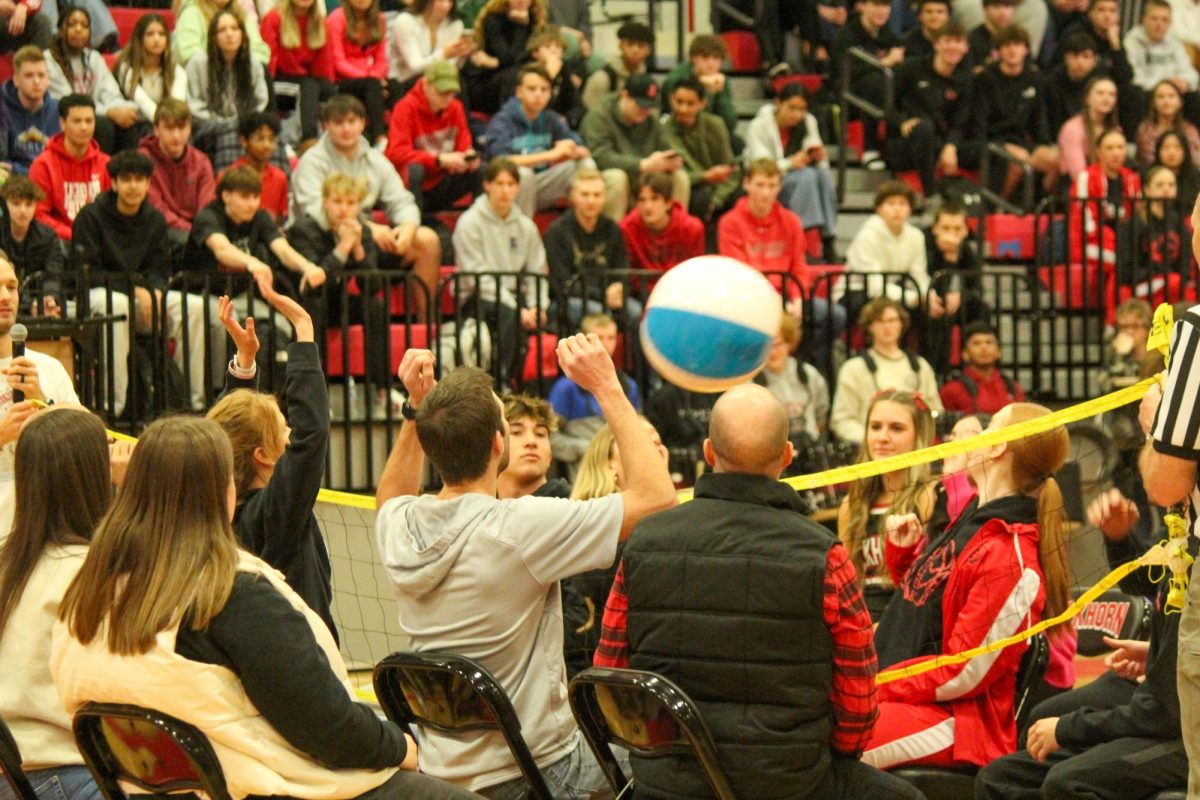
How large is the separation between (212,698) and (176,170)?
6405 millimetres

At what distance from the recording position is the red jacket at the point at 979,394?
9484 millimetres

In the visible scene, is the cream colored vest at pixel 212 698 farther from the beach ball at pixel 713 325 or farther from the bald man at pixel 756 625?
the beach ball at pixel 713 325

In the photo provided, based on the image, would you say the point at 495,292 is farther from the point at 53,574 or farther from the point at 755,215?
the point at 53,574

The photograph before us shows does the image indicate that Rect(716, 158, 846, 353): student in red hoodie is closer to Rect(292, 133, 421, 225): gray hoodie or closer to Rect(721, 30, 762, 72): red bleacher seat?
Rect(292, 133, 421, 225): gray hoodie

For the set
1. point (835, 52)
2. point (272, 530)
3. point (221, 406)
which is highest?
point (835, 52)

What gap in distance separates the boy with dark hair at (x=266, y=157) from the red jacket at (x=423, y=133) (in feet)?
3.60

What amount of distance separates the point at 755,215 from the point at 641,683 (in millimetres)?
6965

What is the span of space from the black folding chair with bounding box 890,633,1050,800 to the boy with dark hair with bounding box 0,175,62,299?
536cm

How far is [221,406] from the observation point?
14.4 ft

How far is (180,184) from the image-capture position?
9164mm

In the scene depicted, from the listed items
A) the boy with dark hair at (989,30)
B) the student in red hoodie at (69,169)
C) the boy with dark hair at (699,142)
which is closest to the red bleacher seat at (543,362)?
the student in red hoodie at (69,169)

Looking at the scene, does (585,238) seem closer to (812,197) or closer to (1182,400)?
(812,197)

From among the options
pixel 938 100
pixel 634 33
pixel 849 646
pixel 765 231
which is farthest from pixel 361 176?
pixel 849 646

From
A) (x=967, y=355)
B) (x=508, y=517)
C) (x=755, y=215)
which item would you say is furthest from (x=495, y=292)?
(x=508, y=517)
